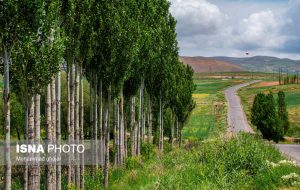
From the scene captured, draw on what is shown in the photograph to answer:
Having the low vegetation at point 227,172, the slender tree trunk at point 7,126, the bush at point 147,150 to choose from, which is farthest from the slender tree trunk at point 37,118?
the bush at point 147,150

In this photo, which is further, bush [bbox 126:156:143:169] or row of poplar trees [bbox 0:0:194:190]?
bush [bbox 126:156:143:169]

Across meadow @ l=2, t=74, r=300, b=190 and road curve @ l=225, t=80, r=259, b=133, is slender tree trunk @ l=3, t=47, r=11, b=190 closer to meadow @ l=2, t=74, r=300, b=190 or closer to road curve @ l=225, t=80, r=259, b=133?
meadow @ l=2, t=74, r=300, b=190

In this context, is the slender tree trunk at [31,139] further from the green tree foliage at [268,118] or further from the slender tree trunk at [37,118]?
the green tree foliage at [268,118]

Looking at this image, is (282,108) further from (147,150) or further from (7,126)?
(7,126)

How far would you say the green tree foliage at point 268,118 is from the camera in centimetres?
7406

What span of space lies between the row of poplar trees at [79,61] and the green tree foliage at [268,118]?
26919 millimetres

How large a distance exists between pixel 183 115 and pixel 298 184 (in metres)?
43.9

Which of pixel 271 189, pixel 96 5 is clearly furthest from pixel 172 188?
pixel 96 5

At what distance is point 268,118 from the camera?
74.3 metres

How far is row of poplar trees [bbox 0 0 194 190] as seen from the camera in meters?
18.3

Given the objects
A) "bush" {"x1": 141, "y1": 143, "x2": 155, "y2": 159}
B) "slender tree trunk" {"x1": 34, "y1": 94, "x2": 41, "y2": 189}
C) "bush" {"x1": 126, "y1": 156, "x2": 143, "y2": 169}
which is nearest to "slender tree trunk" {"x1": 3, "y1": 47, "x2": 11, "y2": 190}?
"slender tree trunk" {"x1": 34, "y1": 94, "x2": 41, "y2": 189}

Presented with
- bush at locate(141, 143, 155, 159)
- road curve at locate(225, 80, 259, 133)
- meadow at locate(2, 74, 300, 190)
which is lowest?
road curve at locate(225, 80, 259, 133)

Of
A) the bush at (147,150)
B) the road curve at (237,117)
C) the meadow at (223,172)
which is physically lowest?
the road curve at (237,117)

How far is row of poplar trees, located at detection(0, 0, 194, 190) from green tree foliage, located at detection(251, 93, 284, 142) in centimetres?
2692
